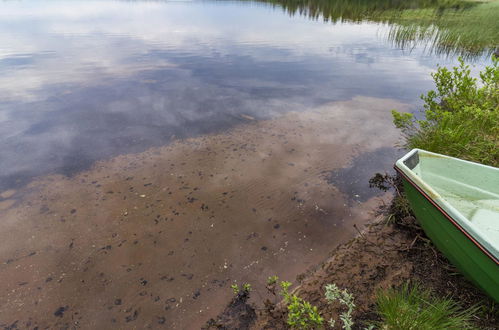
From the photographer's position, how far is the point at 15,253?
3793 mm

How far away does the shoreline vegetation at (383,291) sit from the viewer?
256cm

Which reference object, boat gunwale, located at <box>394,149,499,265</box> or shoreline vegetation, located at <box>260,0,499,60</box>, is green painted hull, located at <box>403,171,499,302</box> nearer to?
Answer: boat gunwale, located at <box>394,149,499,265</box>

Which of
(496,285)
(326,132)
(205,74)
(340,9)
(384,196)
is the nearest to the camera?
(496,285)

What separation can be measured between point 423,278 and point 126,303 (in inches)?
147

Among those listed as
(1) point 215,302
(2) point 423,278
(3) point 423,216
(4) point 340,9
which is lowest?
(1) point 215,302

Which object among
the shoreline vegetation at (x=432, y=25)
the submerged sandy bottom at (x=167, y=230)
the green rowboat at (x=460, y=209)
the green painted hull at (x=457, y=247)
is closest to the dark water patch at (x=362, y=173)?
the submerged sandy bottom at (x=167, y=230)

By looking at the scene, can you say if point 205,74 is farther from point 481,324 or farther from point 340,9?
point 340,9

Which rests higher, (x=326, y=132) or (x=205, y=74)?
(x=205, y=74)

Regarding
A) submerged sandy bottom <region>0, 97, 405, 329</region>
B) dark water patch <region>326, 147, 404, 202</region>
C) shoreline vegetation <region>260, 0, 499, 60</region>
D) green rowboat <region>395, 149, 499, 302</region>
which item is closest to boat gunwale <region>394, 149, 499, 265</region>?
green rowboat <region>395, 149, 499, 302</region>

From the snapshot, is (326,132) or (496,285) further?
(326,132)

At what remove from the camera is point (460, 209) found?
3736 mm

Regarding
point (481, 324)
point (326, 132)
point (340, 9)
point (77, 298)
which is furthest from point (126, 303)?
point (340, 9)

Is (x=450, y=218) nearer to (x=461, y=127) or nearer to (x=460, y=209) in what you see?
(x=460, y=209)

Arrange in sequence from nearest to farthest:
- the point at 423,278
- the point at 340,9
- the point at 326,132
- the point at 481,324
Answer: the point at 481,324
the point at 423,278
the point at 326,132
the point at 340,9
